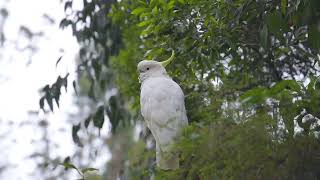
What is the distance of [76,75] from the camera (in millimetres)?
5062

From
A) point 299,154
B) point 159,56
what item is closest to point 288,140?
point 299,154

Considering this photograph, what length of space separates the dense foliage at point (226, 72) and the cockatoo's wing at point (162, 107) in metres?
0.10

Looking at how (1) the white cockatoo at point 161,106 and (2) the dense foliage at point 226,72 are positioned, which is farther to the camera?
(1) the white cockatoo at point 161,106

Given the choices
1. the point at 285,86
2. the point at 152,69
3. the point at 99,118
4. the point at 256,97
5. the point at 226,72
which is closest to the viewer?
the point at 256,97

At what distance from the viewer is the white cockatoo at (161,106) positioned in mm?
2754

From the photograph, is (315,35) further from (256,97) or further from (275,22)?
(256,97)

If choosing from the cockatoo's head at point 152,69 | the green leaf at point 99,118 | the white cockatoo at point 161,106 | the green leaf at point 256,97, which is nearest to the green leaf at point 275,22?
the green leaf at point 256,97

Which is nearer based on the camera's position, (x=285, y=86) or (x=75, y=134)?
(x=285, y=86)

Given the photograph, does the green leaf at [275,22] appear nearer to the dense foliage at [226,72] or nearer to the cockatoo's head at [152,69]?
the dense foliage at [226,72]

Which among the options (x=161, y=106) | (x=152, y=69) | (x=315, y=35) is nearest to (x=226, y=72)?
(x=152, y=69)

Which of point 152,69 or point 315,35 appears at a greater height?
point 315,35

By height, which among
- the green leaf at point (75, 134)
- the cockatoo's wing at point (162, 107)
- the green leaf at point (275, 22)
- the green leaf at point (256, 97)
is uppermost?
the green leaf at point (275, 22)

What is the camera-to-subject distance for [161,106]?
2879 millimetres

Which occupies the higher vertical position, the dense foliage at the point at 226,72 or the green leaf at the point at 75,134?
the dense foliage at the point at 226,72
